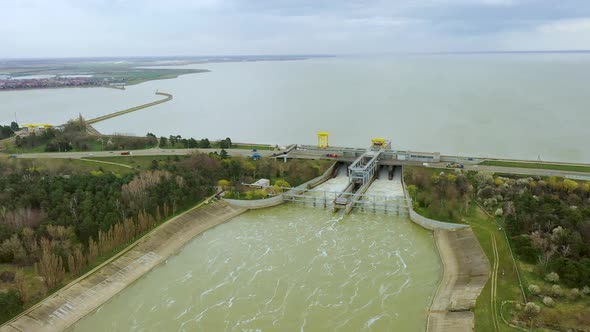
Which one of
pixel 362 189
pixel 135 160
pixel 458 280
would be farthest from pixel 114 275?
pixel 135 160

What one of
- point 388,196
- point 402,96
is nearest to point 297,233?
point 388,196

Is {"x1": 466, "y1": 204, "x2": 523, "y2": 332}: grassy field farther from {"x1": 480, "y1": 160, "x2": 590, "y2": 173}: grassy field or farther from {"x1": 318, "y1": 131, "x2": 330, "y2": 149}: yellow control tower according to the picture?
{"x1": 318, "y1": 131, "x2": 330, "y2": 149}: yellow control tower

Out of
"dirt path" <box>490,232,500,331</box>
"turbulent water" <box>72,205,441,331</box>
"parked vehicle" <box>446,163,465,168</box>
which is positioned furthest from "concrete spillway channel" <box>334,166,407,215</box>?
"dirt path" <box>490,232,500,331</box>

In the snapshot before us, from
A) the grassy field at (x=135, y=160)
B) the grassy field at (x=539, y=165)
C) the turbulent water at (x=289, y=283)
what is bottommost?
the turbulent water at (x=289, y=283)

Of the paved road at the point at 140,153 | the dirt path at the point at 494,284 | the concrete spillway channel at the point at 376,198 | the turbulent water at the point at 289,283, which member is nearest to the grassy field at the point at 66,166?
the paved road at the point at 140,153

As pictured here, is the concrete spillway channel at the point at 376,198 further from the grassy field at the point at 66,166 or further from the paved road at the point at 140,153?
the grassy field at the point at 66,166

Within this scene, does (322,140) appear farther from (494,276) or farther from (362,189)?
(494,276)
